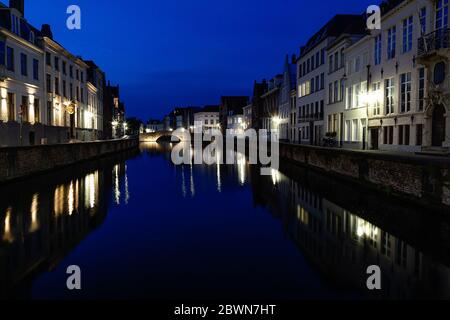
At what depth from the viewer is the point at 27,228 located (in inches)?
402

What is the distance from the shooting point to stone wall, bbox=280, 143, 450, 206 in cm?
1115

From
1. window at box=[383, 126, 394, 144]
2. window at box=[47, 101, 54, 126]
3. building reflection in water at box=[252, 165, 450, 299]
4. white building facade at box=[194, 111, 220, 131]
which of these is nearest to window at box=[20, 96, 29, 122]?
window at box=[47, 101, 54, 126]

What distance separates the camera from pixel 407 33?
24.5 meters

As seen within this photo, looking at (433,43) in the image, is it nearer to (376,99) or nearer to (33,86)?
(376,99)

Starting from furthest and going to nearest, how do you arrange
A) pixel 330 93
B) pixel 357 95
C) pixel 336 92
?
pixel 330 93, pixel 336 92, pixel 357 95

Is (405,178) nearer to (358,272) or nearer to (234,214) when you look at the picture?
(234,214)

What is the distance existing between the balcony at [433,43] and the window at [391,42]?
4.69 m

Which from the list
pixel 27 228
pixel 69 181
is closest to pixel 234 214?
pixel 27 228

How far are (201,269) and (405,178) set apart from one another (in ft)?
28.6

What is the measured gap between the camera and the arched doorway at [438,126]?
20.9 meters

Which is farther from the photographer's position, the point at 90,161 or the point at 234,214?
the point at 90,161

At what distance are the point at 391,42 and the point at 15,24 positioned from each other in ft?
90.1

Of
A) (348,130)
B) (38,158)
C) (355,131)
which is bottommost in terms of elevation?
(38,158)

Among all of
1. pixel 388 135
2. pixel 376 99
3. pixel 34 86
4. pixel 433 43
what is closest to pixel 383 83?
pixel 376 99
